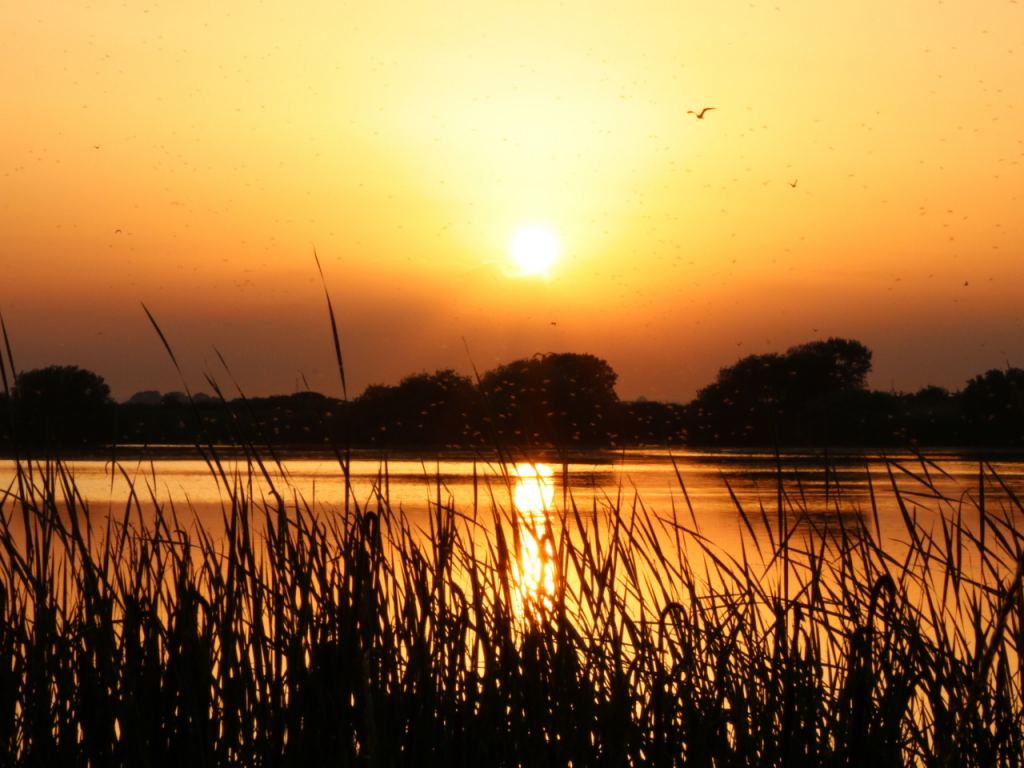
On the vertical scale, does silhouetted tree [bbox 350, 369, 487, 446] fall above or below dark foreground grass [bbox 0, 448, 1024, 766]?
above

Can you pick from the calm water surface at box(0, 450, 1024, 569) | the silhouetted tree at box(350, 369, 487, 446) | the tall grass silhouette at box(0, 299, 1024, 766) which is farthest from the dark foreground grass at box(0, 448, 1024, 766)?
the calm water surface at box(0, 450, 1024, 569)

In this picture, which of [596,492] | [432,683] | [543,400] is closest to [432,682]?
[432,683]

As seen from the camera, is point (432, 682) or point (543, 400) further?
point (543, 400)

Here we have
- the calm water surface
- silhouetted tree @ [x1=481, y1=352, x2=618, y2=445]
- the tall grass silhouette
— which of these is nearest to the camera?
the tall grass silhouette

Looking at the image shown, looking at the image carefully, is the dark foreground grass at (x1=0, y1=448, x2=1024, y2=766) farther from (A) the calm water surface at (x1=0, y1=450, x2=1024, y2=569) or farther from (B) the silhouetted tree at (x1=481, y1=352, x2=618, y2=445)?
(A) the calm water surface at (x1=0, y1=450, x2=1024, y2=569)

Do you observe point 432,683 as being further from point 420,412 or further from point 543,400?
point 420,412

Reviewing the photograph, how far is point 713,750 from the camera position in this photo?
288 centimetres

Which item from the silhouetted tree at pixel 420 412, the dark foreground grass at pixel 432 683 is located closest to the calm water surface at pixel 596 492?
the silhouetted tree at pixel 420 412

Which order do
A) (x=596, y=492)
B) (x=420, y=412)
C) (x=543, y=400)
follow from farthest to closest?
(x=596, y=492), (x=420, y=412), (x=543, y=400)

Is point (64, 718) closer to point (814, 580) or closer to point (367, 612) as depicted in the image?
point (367, 612)

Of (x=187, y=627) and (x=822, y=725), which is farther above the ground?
(x=187, y=627)

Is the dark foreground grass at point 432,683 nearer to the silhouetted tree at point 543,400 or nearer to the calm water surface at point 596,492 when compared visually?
the silhouetted tree at point 543,400

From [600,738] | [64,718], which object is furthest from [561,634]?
[64,718]

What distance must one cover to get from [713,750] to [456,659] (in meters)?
0.78
